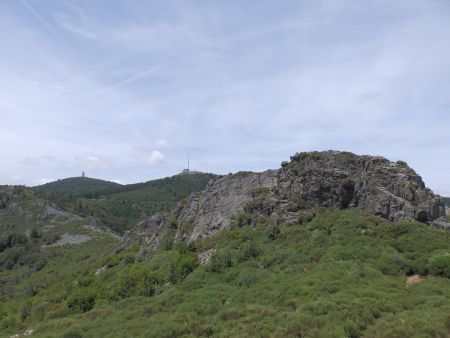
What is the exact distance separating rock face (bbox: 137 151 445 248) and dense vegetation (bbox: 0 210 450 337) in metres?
2.26

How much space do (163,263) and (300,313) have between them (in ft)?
87.1

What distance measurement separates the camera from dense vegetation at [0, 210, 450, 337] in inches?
907

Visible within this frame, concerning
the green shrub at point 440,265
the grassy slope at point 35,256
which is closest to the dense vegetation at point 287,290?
the green shrub at point 440,265

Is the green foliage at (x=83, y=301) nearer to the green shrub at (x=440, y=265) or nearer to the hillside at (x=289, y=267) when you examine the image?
the hillside at (x=289, y=267)

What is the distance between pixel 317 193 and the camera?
157 ft

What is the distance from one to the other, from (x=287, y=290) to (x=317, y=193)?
20491mm

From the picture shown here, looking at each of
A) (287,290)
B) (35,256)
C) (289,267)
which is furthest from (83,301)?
(35,256)

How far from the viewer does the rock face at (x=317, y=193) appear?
43.1 m

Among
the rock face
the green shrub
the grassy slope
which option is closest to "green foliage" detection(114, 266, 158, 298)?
the grassy slope

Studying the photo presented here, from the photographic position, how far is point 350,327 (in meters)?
21.9

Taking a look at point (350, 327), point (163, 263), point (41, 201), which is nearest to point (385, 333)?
point (350, 327)

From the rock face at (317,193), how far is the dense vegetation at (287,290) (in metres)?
2.26

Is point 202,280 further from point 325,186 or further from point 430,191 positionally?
point 430,191

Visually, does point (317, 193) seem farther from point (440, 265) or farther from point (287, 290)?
point (287, 290)
